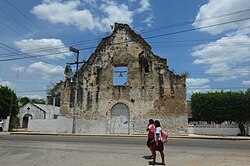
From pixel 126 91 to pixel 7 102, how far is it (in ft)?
70.0

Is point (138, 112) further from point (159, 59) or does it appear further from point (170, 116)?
point (159, 59)

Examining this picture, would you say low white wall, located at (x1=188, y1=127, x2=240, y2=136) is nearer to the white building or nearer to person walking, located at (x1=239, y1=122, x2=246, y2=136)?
person walking, located at (x1=239, y1=122, x2=246, y2=136)

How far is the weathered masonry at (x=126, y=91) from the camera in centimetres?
2489

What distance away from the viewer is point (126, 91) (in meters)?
25.7

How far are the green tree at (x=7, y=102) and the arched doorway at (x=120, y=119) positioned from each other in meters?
18.4

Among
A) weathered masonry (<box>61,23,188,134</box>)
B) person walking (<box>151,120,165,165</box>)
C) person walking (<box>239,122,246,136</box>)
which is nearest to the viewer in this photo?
person walking (<box>151,120,165,165</box>)

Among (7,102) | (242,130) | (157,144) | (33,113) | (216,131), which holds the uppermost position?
(7,102)

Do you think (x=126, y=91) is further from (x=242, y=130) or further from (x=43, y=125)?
(x=242, y=130)

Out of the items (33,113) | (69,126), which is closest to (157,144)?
(69,126)

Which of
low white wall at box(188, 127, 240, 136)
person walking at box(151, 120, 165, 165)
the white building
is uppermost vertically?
the white building

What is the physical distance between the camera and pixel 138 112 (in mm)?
25141

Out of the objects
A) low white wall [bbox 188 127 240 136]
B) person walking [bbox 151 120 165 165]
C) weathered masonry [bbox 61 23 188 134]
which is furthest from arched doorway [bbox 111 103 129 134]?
person walking [bbox 151 120 165 165]

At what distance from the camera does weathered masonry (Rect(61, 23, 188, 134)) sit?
2489 centimetres

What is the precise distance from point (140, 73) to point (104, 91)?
413cm
